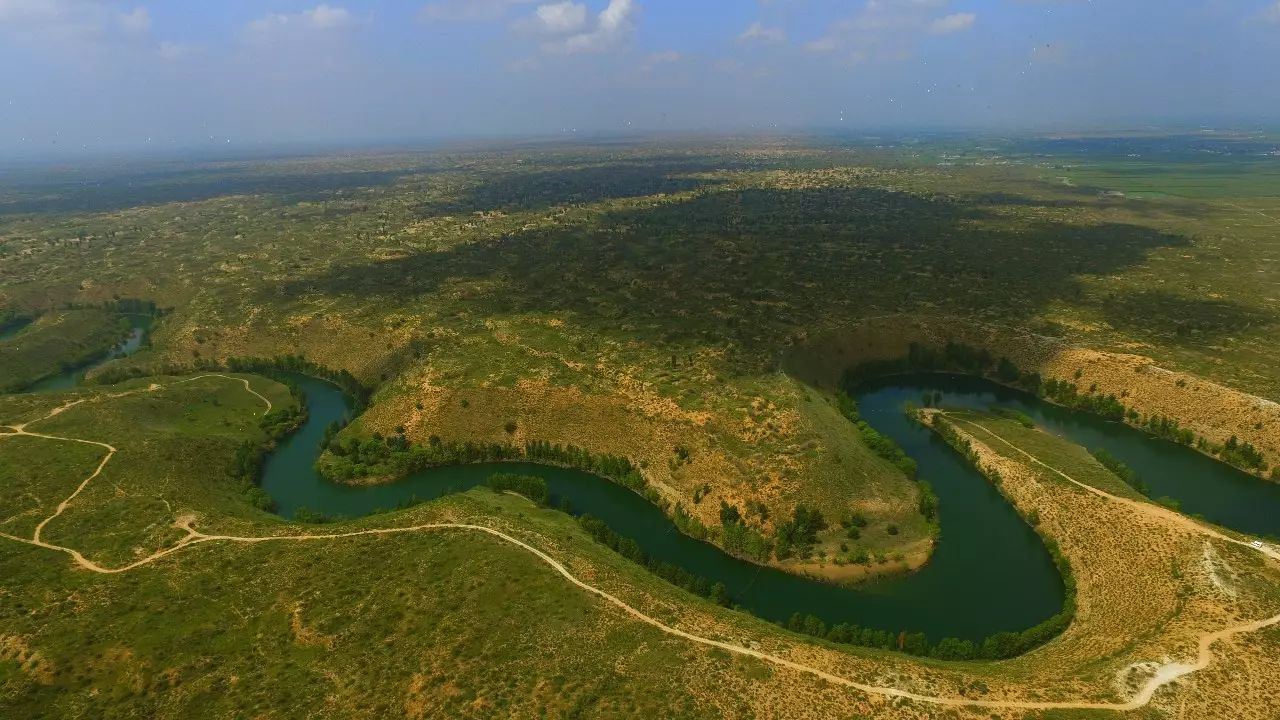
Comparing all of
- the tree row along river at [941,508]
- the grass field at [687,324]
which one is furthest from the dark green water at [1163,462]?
the grass field at [687,324]

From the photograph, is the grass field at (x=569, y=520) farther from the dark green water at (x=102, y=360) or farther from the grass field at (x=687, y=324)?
the dark green water at (x=102, y=360)

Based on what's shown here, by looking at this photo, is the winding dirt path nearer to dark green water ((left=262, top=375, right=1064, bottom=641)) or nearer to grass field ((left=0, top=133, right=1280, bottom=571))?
dark green water ((left=262, top=375, right=1064, bottom=641))

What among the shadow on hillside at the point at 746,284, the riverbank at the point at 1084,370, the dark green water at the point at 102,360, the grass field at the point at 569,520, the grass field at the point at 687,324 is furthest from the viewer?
the shadow on hillside at the point at 746,284

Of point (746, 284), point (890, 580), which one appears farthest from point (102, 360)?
point (890, 580)

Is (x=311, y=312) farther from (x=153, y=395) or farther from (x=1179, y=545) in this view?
(x=1179, y=545)

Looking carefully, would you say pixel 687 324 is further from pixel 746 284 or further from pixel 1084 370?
pixel 1084 370

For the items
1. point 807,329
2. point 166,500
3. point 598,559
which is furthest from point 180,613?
point 807,329
